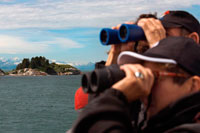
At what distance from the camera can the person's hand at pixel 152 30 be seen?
191cm

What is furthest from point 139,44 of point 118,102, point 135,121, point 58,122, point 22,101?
point 22,101

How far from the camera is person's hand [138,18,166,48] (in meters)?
1.91

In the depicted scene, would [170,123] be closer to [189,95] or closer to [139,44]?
[189,95]

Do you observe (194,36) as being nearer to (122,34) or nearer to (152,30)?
(152,30)

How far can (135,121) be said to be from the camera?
186 centimetres

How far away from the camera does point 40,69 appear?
548ft

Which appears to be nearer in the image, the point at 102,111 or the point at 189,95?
the point at 102,111

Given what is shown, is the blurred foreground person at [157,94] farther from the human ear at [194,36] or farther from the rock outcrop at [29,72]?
the rock outcrop at [29,72]

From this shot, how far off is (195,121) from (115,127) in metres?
0.44

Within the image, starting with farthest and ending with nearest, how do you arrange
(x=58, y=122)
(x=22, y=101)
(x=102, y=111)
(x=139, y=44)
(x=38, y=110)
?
1. (x=22, y=101)
2. (x=38, y=110)
3. (x=58, y=122)
4. (x=139, y=44)
5. (x=102, y=111)

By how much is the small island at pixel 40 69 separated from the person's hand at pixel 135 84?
15917 cm

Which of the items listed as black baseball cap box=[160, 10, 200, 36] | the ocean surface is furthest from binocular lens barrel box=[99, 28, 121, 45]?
the ocean surface

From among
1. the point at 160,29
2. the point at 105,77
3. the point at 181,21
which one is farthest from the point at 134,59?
the point at 181,21

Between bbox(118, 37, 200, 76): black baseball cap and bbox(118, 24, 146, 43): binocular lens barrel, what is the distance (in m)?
0.31
